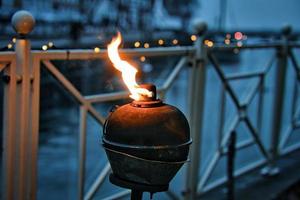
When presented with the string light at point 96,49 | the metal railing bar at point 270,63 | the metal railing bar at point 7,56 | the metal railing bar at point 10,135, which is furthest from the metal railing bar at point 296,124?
the metal railing bar at point 7,56

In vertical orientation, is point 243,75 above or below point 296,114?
above

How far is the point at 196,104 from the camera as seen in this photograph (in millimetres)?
3668

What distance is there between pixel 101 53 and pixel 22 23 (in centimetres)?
53

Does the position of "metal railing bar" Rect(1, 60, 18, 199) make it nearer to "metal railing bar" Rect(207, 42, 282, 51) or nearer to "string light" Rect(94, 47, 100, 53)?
"string light" Rect(94, 47, 100, 53)

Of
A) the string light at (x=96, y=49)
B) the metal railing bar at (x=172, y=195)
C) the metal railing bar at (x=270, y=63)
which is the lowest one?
the metal railing bar at (x=172, y=195)

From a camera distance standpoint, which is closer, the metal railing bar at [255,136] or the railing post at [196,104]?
the railing post at [196,104]

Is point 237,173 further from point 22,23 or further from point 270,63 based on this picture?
point 22,23

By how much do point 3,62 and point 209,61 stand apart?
1813 mm

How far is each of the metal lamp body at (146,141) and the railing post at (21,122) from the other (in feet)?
2.04

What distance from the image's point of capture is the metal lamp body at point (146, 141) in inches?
70.4

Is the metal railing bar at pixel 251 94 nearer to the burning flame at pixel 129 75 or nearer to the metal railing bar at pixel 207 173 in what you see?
the metal railing bar at pixel 207 173

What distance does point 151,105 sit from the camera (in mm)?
1867

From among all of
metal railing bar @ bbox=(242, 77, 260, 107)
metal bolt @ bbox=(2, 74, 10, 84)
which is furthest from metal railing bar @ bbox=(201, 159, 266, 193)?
metal bolt @ bbox=(2, 74, 10, 84)

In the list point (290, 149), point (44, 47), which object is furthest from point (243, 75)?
point (44, 47)
